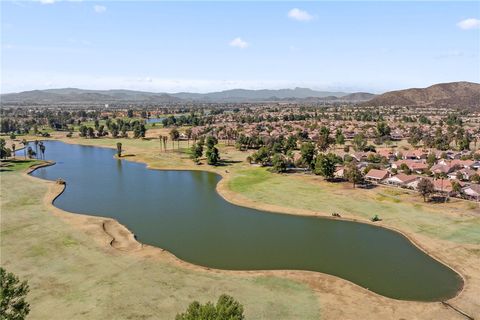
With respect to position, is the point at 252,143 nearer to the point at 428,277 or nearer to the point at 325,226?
the point at 325,226

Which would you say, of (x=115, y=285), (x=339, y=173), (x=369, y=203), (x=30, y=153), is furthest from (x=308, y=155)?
(x=30, y=153)

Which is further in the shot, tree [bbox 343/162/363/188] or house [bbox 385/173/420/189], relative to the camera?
house [bbox 385/173/420/189]

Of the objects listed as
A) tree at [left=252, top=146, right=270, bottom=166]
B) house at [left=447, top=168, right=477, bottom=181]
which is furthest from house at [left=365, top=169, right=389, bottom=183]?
tree at [left=252, top=146, right=270, bottom=166]

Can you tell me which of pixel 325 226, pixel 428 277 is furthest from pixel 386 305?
pixel 325 226

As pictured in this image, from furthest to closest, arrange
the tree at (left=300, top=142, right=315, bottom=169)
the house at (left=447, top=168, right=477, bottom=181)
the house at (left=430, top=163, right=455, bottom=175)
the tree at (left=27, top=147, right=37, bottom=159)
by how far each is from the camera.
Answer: the tree at (left=27, top=147, right=37, bottom=159) → the tree at (left=300, top=142, right=315, bottom=169) → the house at (left=430, top=163, right=455, bottom=175) → the house at (left=447, top=168, right=477, bottom=181)

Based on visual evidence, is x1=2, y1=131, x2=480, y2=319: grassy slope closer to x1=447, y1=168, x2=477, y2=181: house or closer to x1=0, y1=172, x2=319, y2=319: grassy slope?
x1=0, y1=172, x2=319, y2=319: grassy slope

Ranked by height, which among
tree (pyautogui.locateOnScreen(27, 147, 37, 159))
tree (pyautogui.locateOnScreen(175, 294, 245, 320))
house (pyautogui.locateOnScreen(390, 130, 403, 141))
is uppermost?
tree (pyautogui.locateOnScreen(175, 294, 245, 320))

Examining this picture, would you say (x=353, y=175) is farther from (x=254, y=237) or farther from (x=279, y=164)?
(x=254, y=237)
